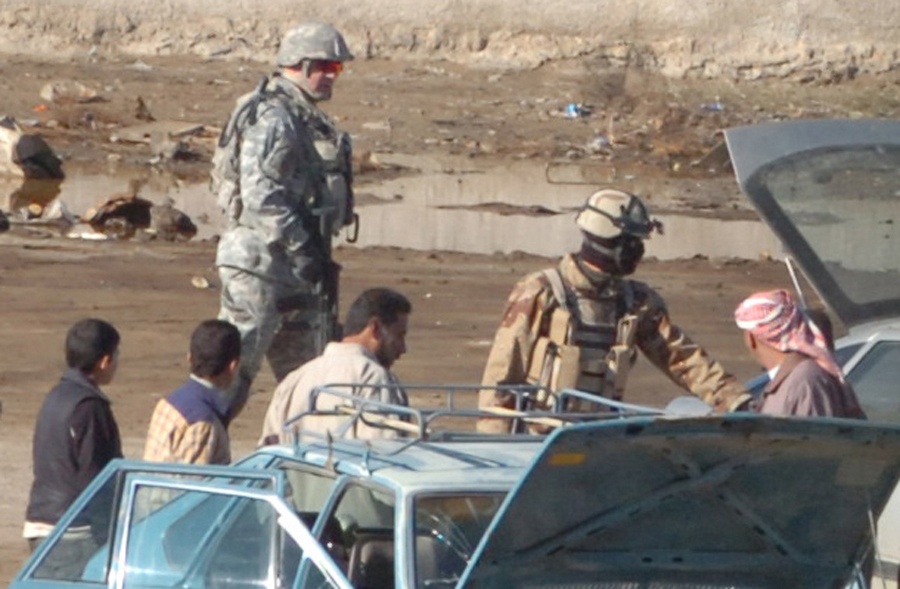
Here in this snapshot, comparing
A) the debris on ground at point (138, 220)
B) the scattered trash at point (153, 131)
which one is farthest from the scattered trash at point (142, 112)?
the debris on ground at point (138, 220)

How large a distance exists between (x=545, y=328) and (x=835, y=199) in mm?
1060

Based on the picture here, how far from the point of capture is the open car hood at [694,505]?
471 cm

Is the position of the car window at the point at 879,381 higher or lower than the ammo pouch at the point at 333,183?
lower

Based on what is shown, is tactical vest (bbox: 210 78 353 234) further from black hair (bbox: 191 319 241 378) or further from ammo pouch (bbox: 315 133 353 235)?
black hair (bbox: 191 319 241 378)

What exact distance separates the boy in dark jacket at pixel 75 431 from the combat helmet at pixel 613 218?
5.27 ft

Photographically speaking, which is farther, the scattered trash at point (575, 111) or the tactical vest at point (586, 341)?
the scattered trash at point (575, 111)

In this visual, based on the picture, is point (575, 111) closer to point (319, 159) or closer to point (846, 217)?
point (319, 159)

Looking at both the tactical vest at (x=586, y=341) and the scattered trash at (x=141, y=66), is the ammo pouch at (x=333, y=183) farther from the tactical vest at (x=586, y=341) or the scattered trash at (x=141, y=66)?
the scattered trash at (x=141, y=66)

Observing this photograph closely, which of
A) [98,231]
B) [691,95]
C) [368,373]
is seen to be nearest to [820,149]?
[368,373]

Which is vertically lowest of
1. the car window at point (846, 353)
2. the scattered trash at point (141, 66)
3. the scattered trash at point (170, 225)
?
the car window at point (846, 353)

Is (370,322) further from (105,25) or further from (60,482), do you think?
(105,25)

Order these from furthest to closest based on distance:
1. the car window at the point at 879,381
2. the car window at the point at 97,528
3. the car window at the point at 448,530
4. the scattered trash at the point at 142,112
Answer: the scattered trash at the point at 142,112
the car window at the point at 879,381
the car window at the point at 97,528
the car window at the point at 448,530

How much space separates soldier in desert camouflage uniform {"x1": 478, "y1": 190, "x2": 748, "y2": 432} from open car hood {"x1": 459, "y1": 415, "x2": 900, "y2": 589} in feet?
6.56

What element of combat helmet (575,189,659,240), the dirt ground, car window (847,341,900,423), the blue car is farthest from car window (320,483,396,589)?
the dirt ground
